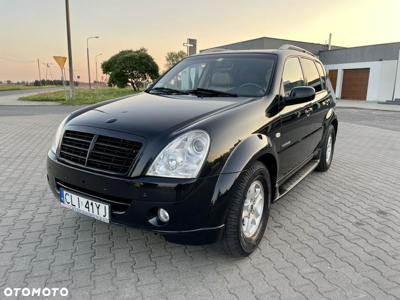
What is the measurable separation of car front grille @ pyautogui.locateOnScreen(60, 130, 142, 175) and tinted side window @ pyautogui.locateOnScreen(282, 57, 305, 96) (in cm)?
186

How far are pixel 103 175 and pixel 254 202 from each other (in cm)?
133

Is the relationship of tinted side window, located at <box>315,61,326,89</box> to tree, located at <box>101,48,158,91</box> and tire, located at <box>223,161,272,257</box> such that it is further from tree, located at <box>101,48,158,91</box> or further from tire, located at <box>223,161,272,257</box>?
tree, located at <box>101,48,158,91</box>

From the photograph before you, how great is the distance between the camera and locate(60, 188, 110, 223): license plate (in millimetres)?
2402

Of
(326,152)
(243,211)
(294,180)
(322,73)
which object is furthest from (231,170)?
(322,73)

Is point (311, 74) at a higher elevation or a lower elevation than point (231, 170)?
higher

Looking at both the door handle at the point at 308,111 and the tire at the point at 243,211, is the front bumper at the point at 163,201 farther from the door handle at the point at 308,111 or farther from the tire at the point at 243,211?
the door handle at the point at 308,111

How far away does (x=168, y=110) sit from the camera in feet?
9.09

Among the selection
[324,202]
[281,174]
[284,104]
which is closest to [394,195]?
[324,202]

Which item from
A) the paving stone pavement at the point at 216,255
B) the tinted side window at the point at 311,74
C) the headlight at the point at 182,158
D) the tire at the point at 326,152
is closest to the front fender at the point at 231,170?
the headlight at the point at 182,158

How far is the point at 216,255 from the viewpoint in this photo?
2.79m

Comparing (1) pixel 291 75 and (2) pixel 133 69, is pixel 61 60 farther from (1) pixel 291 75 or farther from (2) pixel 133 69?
(2) pixel 133 69

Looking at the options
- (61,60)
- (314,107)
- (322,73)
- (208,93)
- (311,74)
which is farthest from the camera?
(61,60)

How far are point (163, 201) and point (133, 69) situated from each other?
38.0 metres

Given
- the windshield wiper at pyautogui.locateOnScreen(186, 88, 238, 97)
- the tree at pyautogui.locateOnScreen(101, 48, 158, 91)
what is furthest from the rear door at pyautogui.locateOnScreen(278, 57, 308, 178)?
the tree at pyautogui.locateOnScreen(101, 48, 158, 91)
